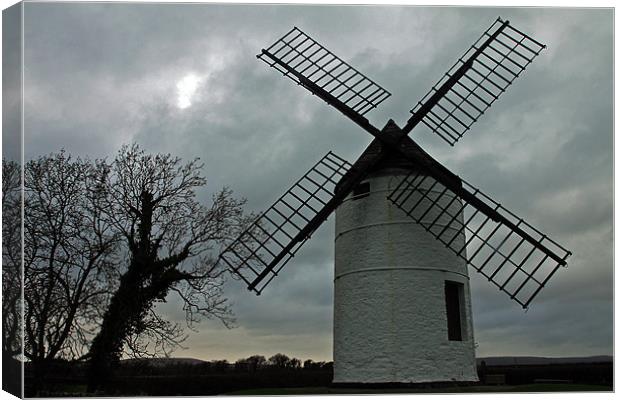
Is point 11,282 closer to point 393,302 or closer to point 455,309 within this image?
point 393,302

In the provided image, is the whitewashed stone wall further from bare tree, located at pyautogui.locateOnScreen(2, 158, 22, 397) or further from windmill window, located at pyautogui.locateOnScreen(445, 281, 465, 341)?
bare tree, located at pyautogui.locateOnScreen(2, 158, 22, 397)

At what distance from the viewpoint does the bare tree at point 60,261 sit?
12742 millimetres

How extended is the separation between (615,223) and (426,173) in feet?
11.2

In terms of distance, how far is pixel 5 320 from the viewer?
33.3 feet

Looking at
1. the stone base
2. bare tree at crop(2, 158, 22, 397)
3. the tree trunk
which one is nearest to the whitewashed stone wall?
the stone base

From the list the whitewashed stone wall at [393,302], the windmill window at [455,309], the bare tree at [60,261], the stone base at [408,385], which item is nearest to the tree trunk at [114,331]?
the bare tree at [60,261]

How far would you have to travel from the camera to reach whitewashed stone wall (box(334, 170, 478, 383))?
11.9m

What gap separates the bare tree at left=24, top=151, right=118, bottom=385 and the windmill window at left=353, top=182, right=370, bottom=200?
5153 millimetres

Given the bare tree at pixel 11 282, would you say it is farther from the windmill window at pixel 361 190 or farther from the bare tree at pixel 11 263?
the windmill window at pixel 361 190

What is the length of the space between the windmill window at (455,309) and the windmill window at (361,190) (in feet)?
7.61

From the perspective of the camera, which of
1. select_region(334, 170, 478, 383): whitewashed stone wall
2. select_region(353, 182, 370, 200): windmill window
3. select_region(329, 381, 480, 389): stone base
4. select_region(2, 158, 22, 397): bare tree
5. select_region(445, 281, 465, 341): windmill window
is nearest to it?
select_region(2, 158, 22, 397): bare tree

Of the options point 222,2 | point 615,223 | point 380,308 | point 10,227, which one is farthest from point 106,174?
point 615,223

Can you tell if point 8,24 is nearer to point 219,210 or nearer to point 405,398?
point 219,210

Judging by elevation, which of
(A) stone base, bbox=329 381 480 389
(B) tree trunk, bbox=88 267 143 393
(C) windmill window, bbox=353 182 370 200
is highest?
(C) windmill window, bbox=353 182 370 200
